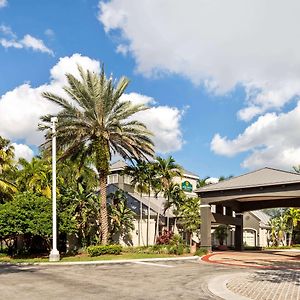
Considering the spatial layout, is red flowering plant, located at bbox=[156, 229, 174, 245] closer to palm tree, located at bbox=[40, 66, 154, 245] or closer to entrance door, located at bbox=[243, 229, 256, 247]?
palm tree, located at bbox=[40, 66, 154, 245]

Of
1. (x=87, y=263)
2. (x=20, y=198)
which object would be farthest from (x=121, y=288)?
(x=20, y=198)

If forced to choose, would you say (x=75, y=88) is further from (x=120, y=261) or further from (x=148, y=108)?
(x=120, y=261)

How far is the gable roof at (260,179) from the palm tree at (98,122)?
6.94 metres

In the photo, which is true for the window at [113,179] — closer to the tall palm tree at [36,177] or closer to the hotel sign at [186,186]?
the hotel sign at [186,186]

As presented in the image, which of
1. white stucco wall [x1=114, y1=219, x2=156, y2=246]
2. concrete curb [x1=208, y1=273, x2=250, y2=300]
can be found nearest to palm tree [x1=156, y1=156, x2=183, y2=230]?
white stucco wall [x1=114, y1=219, x2=156, y2=246]

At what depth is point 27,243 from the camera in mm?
34344

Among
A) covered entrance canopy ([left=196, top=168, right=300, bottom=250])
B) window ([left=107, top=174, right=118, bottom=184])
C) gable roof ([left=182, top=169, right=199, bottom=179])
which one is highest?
gable roof ([left=182, top=169, right=199, bottom=179])

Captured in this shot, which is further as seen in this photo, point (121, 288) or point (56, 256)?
point (56, 256)

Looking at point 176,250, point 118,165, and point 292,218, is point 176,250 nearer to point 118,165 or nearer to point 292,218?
point 118,165

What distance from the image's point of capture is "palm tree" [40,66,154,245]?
3019cm

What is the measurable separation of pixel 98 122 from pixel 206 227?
12140 millimetres

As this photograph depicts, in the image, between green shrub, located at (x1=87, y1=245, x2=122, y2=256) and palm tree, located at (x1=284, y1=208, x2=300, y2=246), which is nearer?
green shrub, located at (x1=87, y1=245, x2=122, y2=256)

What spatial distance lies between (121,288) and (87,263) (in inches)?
440

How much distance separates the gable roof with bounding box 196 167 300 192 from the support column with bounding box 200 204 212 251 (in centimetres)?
160
